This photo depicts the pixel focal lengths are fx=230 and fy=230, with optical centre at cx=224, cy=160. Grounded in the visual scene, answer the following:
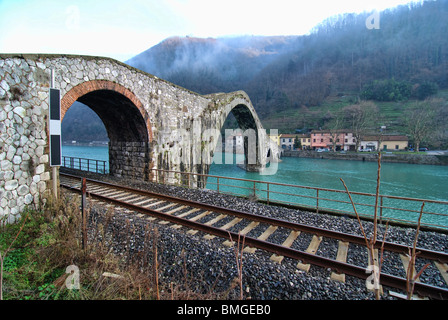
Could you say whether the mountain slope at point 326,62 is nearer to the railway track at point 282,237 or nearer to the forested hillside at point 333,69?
the forested hillside at point 333,69

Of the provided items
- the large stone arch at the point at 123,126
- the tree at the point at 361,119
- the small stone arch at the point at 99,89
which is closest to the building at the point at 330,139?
the tree at the point at 361,119

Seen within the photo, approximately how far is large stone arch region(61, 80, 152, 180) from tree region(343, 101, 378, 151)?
4686 centimetres

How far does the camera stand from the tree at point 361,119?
1940 inches

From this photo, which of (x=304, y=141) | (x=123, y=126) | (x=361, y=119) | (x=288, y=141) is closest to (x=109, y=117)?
(x=123, y=126)

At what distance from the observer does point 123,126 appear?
10688mm

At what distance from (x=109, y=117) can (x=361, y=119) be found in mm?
59681

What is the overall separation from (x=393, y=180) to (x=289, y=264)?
2736 centimetres

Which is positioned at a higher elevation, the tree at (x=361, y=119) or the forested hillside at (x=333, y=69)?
the forested hillside at (x=333, y=69)

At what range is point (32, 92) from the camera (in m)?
5.71

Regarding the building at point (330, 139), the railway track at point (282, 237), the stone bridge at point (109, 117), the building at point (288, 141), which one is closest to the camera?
the railway track at point (282, 237)

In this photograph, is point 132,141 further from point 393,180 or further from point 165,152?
point 393,180

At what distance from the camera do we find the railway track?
3508 mm

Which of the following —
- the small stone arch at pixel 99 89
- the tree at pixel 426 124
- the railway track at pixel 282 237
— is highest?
the tree at pixel 426 124

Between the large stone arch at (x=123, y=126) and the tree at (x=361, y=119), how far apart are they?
154 feet
